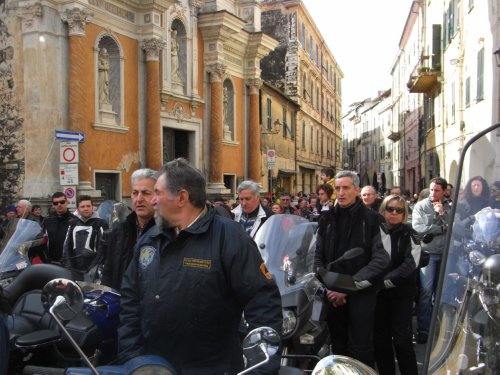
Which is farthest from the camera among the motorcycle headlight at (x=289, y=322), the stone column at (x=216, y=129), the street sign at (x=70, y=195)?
the stone column at (x=216, y=129)

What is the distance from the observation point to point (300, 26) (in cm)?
3881

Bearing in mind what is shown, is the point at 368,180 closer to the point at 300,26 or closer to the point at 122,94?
the point at 300,26

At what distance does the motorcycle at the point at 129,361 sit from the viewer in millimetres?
1859

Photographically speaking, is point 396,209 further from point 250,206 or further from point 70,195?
point 70,195

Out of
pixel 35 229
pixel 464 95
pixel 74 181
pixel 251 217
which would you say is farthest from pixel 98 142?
pixel 464 95

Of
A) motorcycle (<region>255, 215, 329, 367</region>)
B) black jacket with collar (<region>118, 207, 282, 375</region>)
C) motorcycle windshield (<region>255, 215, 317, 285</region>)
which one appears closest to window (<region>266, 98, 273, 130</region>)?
motorcycle (<region>255, 215, 329, 367</region>)

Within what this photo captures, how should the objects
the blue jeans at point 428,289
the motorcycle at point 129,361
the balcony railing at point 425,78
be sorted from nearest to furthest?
1. the motorcycle at point 129,361
2. the blue jeans at point 428,289
3. the balcony railing at point 425,78

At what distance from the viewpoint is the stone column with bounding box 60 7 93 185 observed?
1363 cm

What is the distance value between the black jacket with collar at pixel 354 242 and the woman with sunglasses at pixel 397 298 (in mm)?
167

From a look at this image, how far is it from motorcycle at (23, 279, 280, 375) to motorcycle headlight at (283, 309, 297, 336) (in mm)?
1701

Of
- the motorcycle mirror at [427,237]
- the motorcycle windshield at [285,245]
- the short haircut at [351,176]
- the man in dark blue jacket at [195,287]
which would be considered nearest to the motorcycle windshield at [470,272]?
the man in dark blue jacket at [195,287]

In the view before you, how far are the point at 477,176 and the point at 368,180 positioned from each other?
6241 cm

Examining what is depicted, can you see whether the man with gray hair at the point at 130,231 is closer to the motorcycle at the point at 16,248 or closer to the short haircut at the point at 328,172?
the motorcycle at the point at 16,248

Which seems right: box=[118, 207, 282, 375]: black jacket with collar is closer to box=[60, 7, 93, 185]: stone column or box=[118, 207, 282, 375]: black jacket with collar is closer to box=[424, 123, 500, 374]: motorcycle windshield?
box=[424, 123, 500, 374]: motorcycle windshield
